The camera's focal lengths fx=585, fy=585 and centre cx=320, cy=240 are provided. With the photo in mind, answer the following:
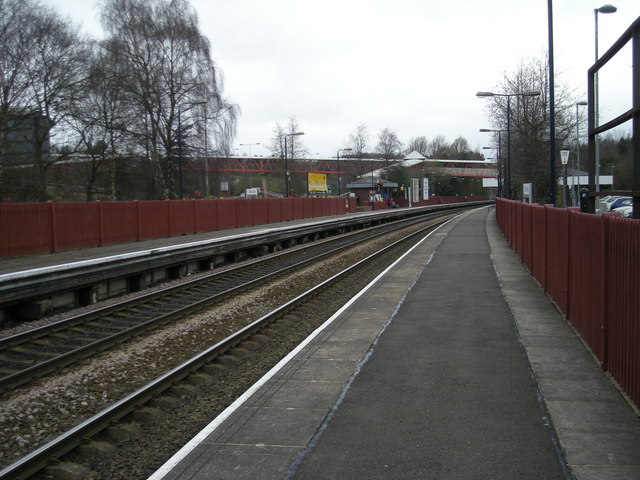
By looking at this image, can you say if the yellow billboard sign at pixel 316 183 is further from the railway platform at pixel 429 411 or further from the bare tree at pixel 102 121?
the railway platform at pixel 429 411

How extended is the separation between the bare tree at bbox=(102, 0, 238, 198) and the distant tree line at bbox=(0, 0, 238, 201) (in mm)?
69

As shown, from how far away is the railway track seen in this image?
4844mm

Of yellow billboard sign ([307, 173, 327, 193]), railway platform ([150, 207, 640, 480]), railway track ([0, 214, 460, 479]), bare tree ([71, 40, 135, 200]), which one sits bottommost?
railway track ([0, 214, 460, 479])

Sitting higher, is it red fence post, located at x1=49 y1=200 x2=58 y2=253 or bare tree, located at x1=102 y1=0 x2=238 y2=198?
bare tree, located at x1=102 y1=0 x2=238 y2=198

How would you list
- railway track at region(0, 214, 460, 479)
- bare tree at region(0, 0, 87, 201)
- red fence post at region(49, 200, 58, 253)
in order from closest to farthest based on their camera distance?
railway track at region(0, 214, 460, 479) → red fence post at region(49, 200, 58, 253) → bare tree at region(0, 0, 87, 201)

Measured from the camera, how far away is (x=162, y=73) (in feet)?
131

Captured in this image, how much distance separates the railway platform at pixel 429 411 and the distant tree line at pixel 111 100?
25973mm

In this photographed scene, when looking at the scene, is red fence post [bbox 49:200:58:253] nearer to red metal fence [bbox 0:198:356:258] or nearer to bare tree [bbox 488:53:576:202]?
red metal fence [bbox 0:198:356:258]

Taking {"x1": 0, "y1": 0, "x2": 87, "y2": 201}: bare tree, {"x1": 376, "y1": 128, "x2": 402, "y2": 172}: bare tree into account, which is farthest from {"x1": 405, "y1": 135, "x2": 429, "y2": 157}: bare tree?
{"x1": 0, "y1": 0, "x2": 87, "y2": 201}: bare tree

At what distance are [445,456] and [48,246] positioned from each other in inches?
762

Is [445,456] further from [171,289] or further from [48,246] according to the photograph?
[48,246]

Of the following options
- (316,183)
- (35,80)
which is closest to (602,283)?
(35,80)

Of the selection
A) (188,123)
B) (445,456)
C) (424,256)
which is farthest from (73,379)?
(188,123)

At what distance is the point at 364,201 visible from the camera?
270 ft
